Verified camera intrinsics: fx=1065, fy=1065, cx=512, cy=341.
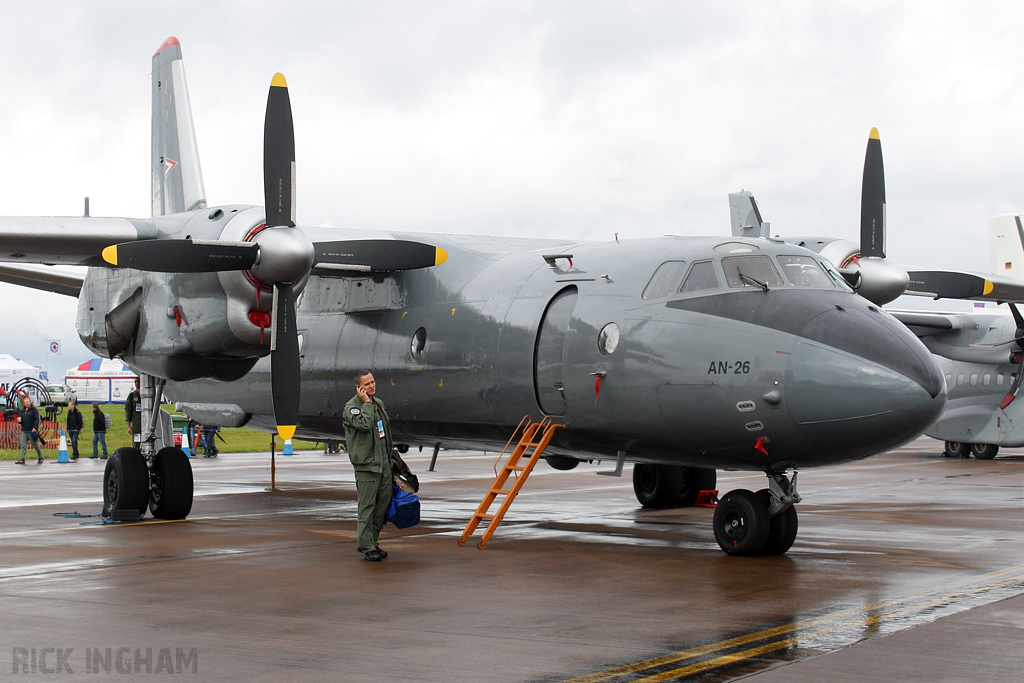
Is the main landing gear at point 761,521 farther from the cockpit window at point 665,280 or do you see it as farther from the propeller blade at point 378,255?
the propeller blade at point 378,255

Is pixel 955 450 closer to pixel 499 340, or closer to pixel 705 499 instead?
pixel 705 499

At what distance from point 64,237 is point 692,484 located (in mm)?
9272

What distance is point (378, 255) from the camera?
524 inches

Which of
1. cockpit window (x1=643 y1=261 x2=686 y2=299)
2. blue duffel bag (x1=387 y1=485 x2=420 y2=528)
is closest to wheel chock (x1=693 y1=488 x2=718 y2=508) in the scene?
cockpit window (x1=643 y1=261 x2=686 y2=299)

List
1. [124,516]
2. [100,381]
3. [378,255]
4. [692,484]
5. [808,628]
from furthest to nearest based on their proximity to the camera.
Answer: [100,381]
[692,484]
[124,516]
[378,255]
[808,628]

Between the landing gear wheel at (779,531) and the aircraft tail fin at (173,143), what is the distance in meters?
10.1

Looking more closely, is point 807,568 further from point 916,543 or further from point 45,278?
point 45,278

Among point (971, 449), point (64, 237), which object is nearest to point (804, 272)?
point (64, 237)

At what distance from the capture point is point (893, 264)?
14.6 meters

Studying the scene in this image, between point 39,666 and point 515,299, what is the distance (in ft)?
23.7

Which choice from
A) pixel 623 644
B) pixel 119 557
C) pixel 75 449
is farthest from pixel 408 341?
pixel 75 449

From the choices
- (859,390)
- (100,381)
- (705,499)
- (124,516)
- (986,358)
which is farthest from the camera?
(100,381)

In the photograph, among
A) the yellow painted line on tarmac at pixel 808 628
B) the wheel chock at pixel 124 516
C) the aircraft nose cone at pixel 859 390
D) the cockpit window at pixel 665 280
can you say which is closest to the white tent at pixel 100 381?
the wheel chock at pixel 124 516

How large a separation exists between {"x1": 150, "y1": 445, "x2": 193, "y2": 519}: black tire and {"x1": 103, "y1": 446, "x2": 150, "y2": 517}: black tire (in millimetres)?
151
